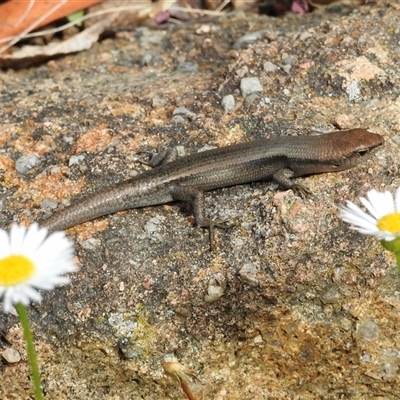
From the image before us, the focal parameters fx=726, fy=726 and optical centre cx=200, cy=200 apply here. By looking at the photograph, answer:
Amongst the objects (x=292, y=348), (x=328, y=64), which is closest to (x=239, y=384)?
(x=292, y=348)

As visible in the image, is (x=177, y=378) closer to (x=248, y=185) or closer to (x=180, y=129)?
(x=248, y=185)

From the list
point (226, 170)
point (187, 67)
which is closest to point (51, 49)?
point (187, 67)

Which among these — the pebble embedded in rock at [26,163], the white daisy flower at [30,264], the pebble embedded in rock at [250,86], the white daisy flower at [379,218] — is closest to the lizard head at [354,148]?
the pebble embedded in rock at [250,86]

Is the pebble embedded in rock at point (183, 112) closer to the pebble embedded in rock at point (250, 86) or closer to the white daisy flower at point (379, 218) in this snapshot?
the pebble embedded in rock at point (250, 86)

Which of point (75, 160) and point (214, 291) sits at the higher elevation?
point (75, 160)

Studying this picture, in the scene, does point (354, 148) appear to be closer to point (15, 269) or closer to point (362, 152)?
point (362, 152)

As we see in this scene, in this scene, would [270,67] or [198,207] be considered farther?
[270,67]

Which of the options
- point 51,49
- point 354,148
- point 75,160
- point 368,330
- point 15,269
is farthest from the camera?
point 51,49
